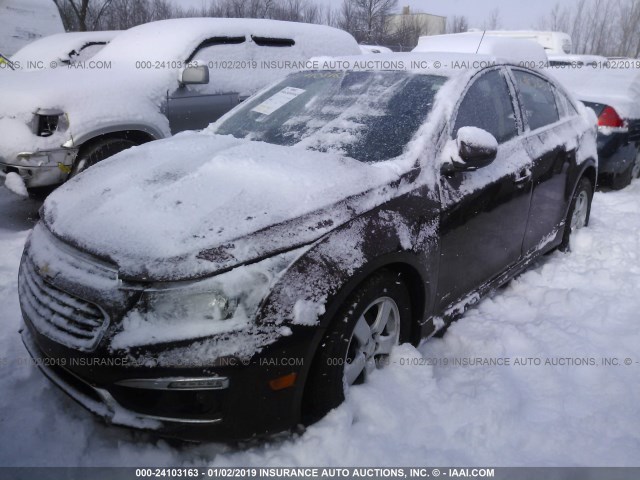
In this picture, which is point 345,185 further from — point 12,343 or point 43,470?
point 12,343

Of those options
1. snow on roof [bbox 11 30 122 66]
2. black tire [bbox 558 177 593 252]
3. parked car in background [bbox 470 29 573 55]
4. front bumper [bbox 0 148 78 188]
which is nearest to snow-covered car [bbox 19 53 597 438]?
black tire [bbox 558 177 593 252]

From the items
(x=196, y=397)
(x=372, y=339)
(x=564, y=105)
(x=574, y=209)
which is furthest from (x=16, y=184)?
(x=574, y=209)

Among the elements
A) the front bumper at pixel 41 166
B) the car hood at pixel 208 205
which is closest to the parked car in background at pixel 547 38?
the front bumper at pixel 41 166

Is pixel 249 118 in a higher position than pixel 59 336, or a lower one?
higher

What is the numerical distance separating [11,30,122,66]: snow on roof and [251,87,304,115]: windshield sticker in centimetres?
607

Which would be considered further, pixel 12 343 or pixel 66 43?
pixel 66 43

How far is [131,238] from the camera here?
188cm

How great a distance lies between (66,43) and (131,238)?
7783 mm

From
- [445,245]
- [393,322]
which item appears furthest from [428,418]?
[445,245]

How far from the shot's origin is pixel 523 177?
3027 mm

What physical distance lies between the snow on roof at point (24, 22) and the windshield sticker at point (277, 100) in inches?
416

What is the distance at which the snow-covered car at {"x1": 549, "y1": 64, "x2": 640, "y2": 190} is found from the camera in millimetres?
5898

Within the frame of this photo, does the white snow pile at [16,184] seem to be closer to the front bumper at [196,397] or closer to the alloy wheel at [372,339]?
the front bumper at [196,397]

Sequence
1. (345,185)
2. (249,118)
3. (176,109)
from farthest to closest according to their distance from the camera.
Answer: (176,109) < (249,118) < (345,185)
